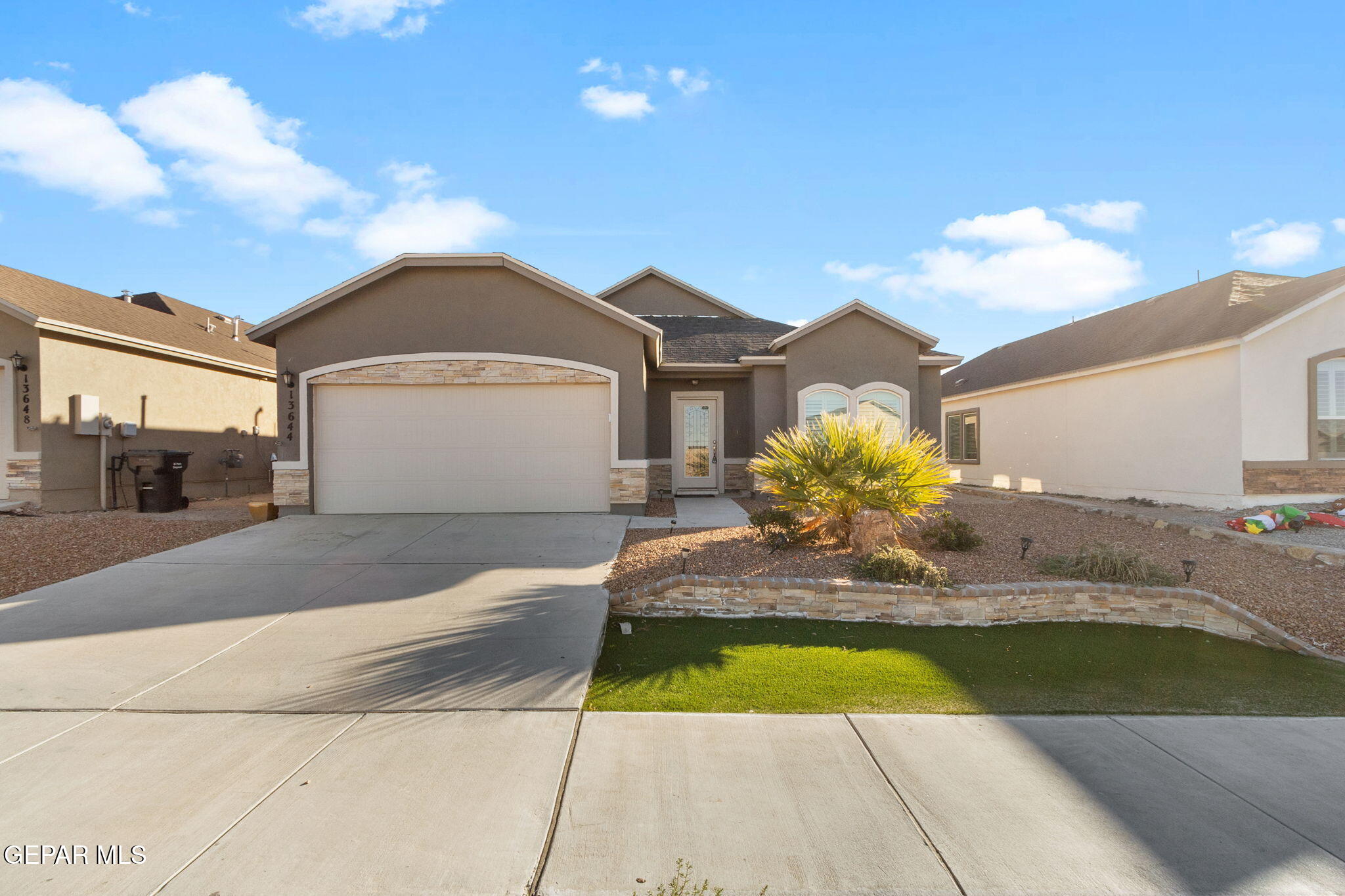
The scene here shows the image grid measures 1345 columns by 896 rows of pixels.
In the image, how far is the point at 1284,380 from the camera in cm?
1111

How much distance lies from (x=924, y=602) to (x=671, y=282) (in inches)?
573

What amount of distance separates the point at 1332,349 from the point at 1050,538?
7364 millimetres

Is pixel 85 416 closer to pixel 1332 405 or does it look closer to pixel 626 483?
pixel 626 483

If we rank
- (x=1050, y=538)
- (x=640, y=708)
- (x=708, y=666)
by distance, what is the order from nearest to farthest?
(x=640, y=708) → (x=708, y=666) → (x=1050, y=538)

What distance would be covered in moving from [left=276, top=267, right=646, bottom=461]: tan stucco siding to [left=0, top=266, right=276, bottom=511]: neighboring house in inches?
171

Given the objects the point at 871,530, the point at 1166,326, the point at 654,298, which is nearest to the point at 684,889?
the point at 871,530

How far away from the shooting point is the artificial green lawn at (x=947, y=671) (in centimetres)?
436

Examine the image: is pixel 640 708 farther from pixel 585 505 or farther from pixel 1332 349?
pixel 1332 349

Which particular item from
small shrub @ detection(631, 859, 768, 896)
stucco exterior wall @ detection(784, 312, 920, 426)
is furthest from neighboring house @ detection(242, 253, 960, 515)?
small shrub @ detection(631, 859, 768, 896)

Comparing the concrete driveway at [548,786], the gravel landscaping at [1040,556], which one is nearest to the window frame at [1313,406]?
the gravel landscaping at [1040,556]

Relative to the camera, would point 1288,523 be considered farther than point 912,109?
No

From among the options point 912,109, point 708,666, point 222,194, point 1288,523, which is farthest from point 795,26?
point 222,194

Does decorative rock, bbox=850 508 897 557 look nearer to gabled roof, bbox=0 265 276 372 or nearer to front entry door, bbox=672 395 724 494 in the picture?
front entry door, bbox=672 395 724 494

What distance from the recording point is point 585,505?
11.1 m
